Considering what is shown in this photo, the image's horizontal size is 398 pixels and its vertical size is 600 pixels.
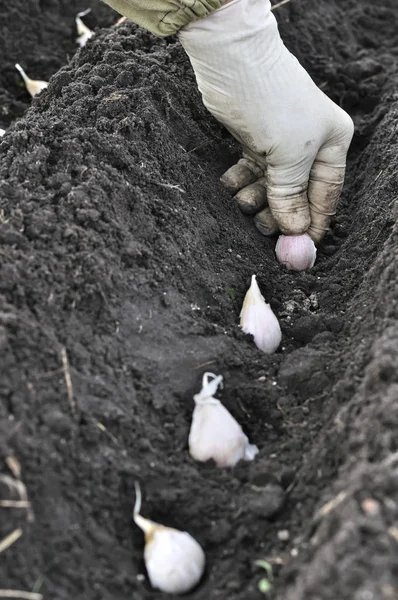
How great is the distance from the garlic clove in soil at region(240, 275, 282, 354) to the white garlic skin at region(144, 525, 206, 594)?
682 millimetres

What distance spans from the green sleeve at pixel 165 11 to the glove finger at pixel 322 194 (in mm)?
659

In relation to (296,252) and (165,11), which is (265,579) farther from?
(165,11)

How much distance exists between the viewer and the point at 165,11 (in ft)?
6.81

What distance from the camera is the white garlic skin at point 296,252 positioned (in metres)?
2.29

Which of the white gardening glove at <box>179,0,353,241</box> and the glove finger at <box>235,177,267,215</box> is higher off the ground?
the white gardening glove at <box>179,0,353,241</box>

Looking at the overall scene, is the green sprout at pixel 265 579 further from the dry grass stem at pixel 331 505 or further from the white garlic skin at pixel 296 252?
the white garlic skin at pixel 296 252

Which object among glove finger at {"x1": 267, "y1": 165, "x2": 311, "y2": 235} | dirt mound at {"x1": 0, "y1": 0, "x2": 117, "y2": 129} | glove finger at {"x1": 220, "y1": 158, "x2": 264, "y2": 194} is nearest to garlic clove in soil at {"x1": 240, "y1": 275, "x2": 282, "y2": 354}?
glove finger at {"x1": 267, "y1": 165, "x2": 311, "y2": 235}

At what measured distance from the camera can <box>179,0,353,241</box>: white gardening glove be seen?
213 cm

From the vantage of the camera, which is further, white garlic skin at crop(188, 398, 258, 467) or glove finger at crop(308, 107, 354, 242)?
glove finger at crop(308, 107, 354, 242)

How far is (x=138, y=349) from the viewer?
67.0 inches

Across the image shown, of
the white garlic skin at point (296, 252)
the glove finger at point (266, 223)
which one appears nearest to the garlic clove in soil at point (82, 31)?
the glove finger at point (266, 223)

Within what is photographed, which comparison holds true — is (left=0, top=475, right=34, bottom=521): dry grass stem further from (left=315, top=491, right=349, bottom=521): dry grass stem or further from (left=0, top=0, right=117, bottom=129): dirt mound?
(left=0, top=0, right=117, bottom=129): dirt mound

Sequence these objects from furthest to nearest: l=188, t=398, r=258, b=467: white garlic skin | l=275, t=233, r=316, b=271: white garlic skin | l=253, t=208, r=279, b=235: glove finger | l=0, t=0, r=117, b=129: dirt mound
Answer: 1. l=0, t=0, r=117, b=129: dirt mound
2. l=253, t=208, r=279, b=235: glove finger
3. l=275, t=233, r=316, b=271: white garlic skin
4. l=188, t=398, r=258, b=467: white garlic skin

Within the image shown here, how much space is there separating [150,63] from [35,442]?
1567mm
